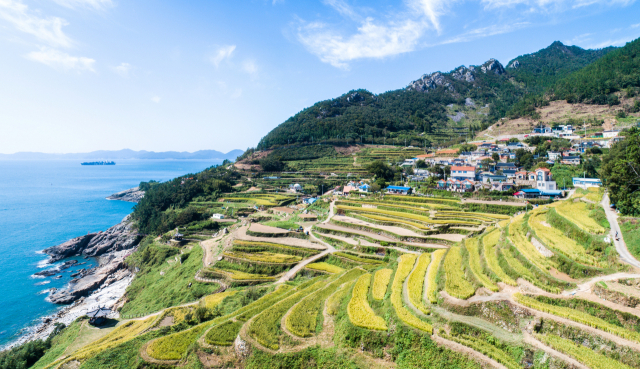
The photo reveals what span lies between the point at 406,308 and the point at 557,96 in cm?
11851

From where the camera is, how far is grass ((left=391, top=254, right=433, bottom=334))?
43.0 feet

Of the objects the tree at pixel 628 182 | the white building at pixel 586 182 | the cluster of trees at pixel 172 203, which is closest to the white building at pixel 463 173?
the white building at pixel 586 182

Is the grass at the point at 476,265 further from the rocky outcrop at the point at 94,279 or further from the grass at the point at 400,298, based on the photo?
the rocky outcrop at the point at 94,279

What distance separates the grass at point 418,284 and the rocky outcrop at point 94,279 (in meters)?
41.2

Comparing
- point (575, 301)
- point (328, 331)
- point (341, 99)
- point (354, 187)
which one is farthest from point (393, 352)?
point (341, 99)

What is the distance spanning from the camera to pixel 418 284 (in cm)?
1734

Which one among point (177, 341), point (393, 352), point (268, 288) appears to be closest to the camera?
point (393, 352)

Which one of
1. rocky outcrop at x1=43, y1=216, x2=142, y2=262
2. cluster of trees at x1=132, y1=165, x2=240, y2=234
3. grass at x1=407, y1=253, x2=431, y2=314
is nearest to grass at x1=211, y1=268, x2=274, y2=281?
grass at x1=407, y1=253, x2=431, y2=314

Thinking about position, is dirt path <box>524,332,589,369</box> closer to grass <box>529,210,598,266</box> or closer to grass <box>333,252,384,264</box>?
Answer: grass <box>529,210,598,266</box>

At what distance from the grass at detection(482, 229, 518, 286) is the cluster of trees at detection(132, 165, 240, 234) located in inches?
1879

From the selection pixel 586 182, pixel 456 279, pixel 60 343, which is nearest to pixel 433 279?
pixel 456 279

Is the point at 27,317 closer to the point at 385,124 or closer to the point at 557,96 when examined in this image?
the point at 385,124

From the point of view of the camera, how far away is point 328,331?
608 inches

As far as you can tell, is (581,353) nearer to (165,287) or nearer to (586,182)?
(165,287)
